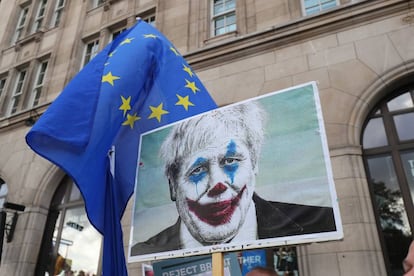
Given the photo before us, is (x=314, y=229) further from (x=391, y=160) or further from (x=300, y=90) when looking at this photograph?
(x=391, y=160)

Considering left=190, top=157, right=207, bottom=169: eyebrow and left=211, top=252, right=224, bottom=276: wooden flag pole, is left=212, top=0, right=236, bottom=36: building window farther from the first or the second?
left=211, top=252, right=224, bottom=276: wooden flag pole

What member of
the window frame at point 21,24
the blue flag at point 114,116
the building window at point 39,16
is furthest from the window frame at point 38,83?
the blue flag at point 114,116

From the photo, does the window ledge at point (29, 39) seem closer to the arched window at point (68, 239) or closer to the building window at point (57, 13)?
the building window at point (57, 13)

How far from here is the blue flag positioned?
3926 mm

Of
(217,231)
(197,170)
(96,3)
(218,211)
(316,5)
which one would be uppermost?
(96,3)

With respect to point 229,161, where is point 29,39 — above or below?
above

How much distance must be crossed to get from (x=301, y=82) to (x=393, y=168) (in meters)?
2.63

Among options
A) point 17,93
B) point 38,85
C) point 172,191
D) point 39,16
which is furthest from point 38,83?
point 172,191

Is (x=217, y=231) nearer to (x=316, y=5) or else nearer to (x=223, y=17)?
(x=316, y=5)

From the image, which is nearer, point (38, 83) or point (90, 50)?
point (90, 50)

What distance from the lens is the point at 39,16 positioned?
15.4 metres

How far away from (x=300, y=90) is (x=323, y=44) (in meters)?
5.08

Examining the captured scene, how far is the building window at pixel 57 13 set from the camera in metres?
14.6

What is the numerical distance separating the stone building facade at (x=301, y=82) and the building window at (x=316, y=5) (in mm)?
28
